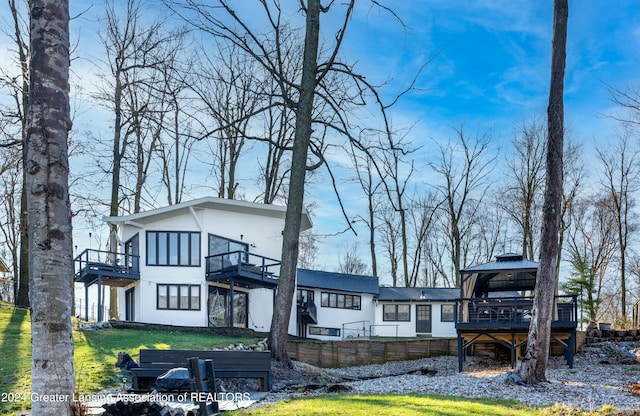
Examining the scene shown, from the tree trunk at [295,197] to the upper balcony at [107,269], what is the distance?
10917 mm

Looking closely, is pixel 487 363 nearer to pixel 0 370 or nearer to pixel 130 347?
pixel 130 347

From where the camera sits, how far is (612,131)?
28.6 meters

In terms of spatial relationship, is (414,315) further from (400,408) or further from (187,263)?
(400,408)

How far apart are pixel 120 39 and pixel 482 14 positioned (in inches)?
644

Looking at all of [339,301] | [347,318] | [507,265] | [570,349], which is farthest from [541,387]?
[347,318]

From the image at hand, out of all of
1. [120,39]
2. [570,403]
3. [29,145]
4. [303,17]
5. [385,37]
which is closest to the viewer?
[29,145]

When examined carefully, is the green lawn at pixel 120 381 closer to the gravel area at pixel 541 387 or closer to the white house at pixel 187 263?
the gravel area at pixel 541 387

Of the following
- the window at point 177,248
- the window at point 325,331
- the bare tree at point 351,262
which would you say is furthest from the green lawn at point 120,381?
the bare tree at point 351,262

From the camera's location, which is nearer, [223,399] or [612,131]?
[223,399]

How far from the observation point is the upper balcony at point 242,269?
22.7 meters

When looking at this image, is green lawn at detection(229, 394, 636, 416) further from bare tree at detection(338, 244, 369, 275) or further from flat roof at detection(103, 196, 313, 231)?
bare tree at detection(338, 244, 369, 275)

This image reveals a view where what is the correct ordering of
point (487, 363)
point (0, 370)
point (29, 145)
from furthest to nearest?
point (487, 363) → point (0, 370) → point (29, 145)

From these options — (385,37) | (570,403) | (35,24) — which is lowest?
(570,403)

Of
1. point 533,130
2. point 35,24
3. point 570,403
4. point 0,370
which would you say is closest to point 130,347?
point 0,370
